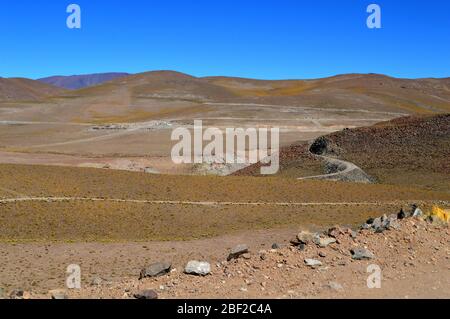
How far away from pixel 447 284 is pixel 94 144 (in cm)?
6440

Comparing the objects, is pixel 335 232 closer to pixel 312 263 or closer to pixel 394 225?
pixel 394 225

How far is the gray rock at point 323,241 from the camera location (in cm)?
1641

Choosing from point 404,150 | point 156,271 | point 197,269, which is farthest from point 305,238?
point 404,150

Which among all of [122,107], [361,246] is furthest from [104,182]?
[122,107]

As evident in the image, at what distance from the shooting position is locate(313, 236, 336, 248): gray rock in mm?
16406

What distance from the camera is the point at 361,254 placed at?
1584 cm

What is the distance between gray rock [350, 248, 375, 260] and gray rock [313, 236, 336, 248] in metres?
0.78

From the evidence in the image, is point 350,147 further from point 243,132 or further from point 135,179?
point 243,132

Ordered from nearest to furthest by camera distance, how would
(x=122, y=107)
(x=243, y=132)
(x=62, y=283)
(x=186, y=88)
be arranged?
(x=62, y=283) < (x=243, y=132) < (x=122, y=107) < (x=186, y=88)

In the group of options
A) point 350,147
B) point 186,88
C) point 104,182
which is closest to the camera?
point 104,182

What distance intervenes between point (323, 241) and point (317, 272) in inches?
75.0

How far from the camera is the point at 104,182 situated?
3441 cm

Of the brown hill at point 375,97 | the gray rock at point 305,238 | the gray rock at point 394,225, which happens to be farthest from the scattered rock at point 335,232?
the brown hill at point 375,97

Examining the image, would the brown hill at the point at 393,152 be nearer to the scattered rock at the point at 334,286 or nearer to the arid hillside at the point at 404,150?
the arid hillside at the point at 404,150
